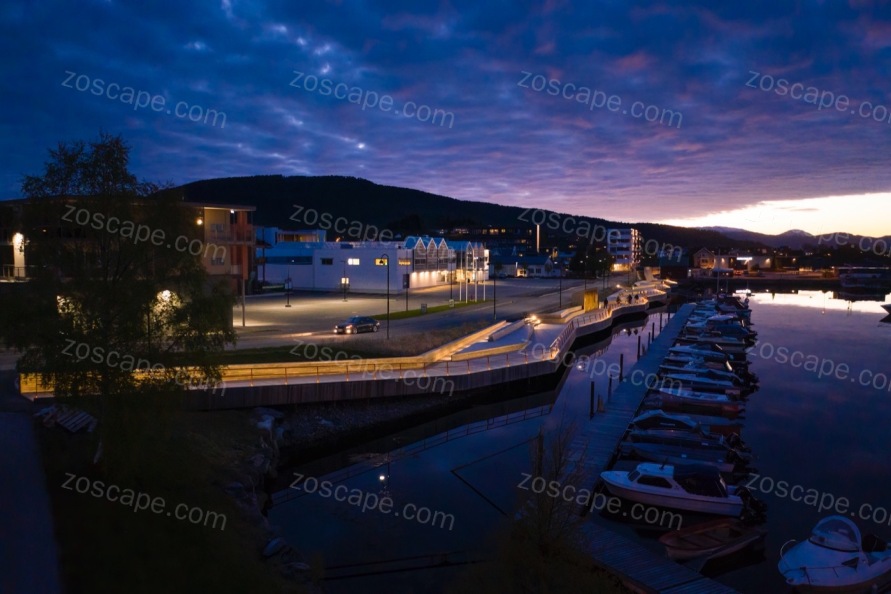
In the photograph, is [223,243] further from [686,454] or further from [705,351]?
[705,351]

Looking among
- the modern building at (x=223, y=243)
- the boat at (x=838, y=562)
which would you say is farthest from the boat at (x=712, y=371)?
the modern building at (x=223, y=243)

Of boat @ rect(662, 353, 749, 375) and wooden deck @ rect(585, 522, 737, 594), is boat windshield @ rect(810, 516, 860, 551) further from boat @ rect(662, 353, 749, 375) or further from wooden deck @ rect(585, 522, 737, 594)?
boat @ rect(662, 353, 749, 375)

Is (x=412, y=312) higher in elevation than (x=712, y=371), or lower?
higher

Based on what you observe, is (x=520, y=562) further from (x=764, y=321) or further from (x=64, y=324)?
(x=764, y=321)

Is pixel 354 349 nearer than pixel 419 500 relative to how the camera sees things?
No

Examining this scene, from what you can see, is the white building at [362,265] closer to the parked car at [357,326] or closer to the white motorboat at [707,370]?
the parked car at [357,326]

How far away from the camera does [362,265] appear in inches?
2432

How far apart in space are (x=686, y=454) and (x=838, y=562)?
7.17 metres

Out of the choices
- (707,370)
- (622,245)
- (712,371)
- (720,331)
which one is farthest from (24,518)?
(622,245)

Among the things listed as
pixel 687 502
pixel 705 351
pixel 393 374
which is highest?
pixel 393 374

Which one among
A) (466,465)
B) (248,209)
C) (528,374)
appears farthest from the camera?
(248,209)

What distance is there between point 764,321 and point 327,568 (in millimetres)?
64971

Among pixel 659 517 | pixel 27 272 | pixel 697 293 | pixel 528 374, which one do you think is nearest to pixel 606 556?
pixel 659 517

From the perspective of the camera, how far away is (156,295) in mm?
12414
